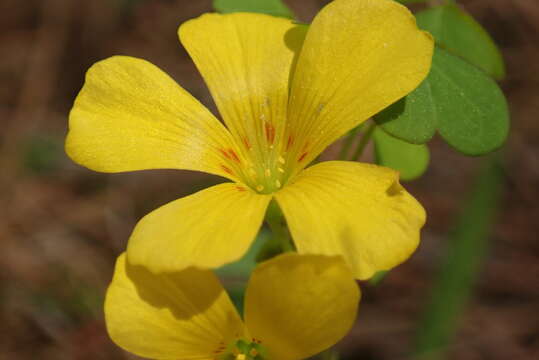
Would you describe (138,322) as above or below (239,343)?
above

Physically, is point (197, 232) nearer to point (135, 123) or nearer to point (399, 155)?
point (135, 123)

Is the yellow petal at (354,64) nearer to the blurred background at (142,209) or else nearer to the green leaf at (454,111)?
the green leaf at (454,111)

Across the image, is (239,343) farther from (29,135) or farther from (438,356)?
(29,135)

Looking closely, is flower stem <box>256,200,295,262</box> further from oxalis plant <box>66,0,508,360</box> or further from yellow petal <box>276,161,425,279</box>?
yellow petal <box>276,161,425,279</box>

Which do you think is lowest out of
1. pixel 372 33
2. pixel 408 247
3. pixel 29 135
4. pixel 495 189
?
pixel 495 189

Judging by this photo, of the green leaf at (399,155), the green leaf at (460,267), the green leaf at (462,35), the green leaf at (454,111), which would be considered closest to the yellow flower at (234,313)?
the green leaf at (454,111)

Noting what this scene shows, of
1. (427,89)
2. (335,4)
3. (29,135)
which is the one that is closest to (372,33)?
(335,4)

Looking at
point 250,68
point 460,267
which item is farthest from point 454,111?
point 460,267
